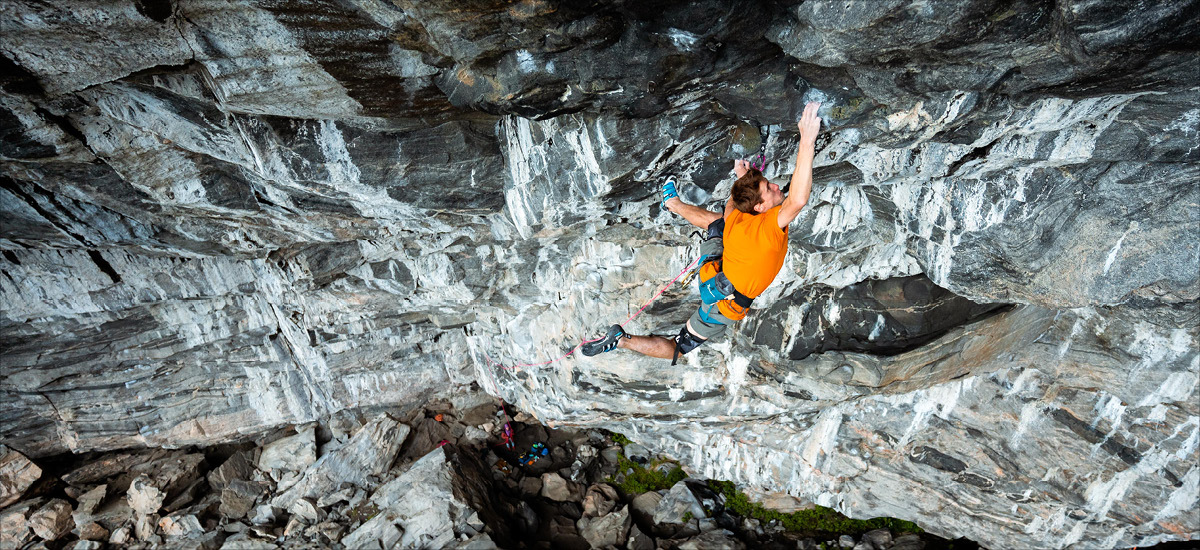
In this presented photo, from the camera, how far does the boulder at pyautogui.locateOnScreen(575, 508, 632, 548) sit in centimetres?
940

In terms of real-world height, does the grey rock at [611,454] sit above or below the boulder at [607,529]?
above

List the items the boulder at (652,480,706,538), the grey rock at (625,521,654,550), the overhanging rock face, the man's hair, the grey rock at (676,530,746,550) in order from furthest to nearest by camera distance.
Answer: the boulder at (652,480,706,538) < the grey rock at (625,521,654,550) < the grey rock at (676,530,746,550) < the man's hair < the overhanging rock face

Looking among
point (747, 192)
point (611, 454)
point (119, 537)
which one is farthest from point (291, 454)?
point (747, 192)

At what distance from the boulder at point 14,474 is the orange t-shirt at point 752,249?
12.4m

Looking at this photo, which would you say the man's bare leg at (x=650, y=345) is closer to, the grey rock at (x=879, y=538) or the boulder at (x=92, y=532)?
the grey rock at (x=879, y=538)

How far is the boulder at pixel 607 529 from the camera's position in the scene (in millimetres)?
9398

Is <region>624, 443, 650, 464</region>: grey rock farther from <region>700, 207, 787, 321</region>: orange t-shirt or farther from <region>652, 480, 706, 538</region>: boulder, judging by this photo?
<region>700, 207, 787, 321</region>: orange t-shirt

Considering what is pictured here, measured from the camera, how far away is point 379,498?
9562mm

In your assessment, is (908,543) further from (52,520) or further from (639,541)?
(52,520)

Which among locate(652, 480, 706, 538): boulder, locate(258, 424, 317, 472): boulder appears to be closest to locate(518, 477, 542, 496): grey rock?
locate(652, 480, 706, 538): boulder

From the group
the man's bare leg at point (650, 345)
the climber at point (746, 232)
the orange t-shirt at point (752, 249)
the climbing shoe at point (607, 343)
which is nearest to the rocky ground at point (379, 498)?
the climbing shoe at point (607, 343)

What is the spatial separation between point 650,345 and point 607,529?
5.06 m

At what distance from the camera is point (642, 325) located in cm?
736

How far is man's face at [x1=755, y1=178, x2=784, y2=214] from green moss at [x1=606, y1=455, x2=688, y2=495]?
7479mm
